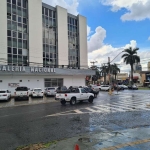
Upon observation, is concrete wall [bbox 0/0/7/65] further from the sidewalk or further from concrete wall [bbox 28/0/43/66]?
the sidewalk

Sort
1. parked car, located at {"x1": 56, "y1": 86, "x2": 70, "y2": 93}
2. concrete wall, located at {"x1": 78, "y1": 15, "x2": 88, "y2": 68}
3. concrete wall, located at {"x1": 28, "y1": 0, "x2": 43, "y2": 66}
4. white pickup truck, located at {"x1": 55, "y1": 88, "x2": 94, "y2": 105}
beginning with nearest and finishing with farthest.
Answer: white pickup truck, located at {"x1": 55, "y1": 88, "x2": 94, "y2": 105} < parked car, located at {"x1": 56, "y1": 86, "x2": 70, "y2": 93} < concrete wall, located at {"x1": 28, "y1": 0, "x2": 43, "y2": 66} < concrete wall, located at {"x1": 78, "y1": 15, "x2": 88, "y2": 68}

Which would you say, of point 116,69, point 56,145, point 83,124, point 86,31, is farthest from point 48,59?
point 116,69

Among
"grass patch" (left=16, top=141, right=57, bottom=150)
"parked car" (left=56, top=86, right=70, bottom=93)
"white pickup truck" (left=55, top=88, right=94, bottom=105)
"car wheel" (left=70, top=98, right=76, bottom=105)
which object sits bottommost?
"grass patch" (left=16, top=141, right=57, bottom=150)

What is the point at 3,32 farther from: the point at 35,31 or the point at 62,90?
the point at 62,90

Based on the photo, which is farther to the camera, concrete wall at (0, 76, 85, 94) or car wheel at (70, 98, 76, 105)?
concrete wall at (0, 76, 85, 94)

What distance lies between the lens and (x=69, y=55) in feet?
146

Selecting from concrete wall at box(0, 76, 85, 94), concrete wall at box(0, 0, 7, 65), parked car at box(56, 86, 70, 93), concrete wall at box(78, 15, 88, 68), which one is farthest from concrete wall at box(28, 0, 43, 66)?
concrete wall at box(78, 15, 88, 68)

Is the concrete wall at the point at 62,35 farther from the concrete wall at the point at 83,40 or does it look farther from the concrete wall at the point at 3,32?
the concrete wall at the point at 3,32

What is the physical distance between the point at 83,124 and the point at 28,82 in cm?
2516

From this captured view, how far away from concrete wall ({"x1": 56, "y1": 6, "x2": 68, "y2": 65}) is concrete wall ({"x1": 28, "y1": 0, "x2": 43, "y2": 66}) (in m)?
5.19

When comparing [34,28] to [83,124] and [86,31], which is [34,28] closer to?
[86,31]

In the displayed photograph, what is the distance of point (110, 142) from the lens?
6918 mm

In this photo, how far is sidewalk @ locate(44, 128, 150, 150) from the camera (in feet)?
20.8

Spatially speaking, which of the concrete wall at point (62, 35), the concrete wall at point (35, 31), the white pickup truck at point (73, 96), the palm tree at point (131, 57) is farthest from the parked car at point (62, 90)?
the palm tree at point (131, 57)
